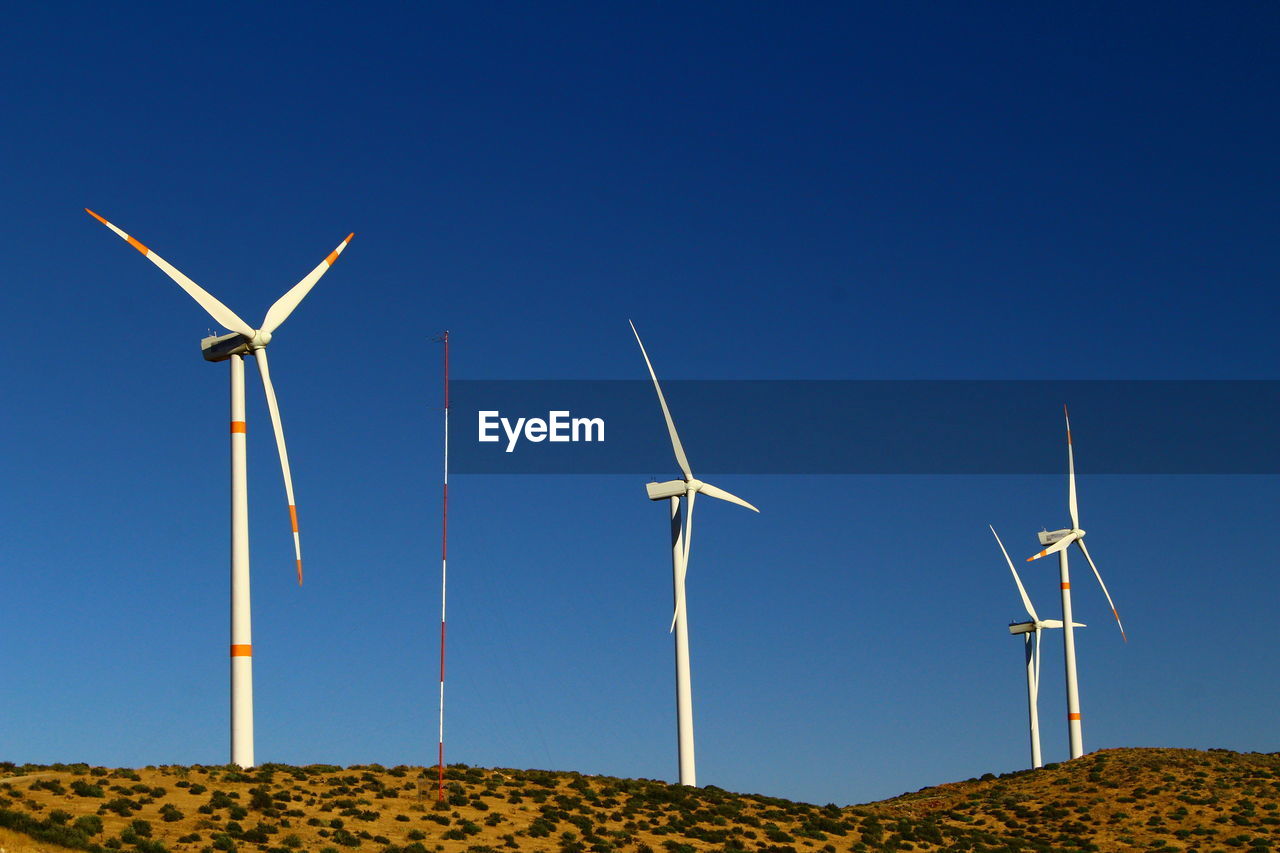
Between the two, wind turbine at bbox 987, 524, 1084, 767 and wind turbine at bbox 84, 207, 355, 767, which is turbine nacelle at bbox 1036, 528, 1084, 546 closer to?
wind turbine at bbox 987, 524, 1084, 767

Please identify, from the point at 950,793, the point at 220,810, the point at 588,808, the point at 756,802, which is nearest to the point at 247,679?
the point at 220,810

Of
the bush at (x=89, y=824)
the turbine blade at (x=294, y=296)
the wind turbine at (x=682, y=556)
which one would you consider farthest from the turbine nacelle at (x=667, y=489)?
the bush at (x=89, y=824)

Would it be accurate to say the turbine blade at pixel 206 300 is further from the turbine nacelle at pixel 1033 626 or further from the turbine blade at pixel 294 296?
the turbine nacelle at pixel 1033 626

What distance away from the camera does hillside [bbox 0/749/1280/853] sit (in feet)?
186

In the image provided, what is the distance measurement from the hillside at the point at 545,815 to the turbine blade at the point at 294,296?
865 inches

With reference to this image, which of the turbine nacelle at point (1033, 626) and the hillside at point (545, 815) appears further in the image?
the turbine nacelle at point (1033, 626)

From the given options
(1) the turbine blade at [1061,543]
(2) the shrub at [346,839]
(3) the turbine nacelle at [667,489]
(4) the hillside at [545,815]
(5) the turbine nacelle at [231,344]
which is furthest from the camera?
(1) the turbine blade at [1061,543]

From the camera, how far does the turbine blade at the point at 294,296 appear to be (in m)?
69.3

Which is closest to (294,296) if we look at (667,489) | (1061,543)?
(667,489)

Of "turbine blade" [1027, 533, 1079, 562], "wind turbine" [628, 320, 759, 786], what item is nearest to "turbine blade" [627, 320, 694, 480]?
"wind turbine" [628, 320, 759, 786]

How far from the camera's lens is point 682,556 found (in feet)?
275

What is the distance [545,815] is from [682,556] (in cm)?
1975

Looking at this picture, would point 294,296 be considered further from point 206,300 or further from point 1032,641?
point 1032,641

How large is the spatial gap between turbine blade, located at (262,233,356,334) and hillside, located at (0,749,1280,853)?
22.0 m
